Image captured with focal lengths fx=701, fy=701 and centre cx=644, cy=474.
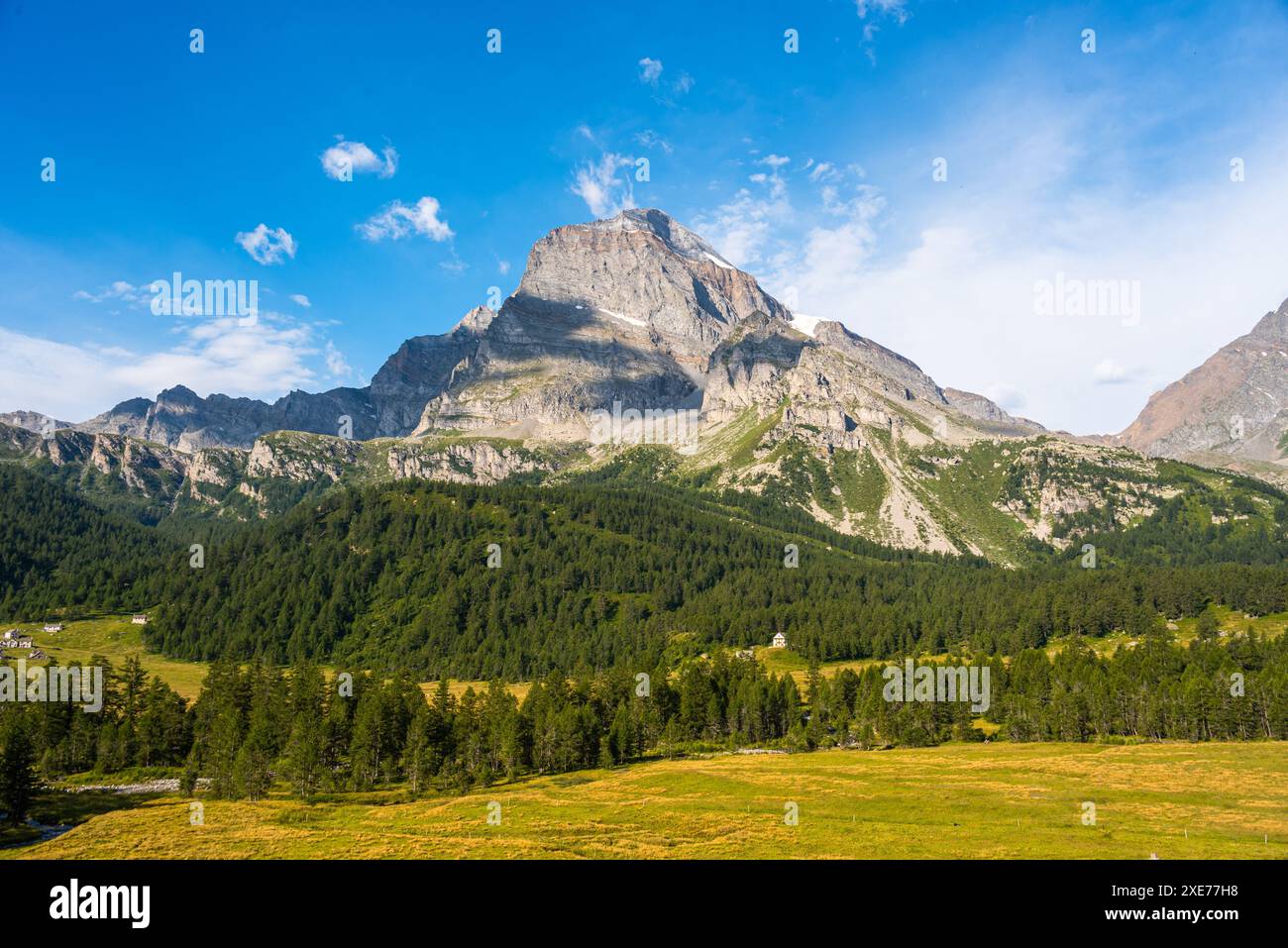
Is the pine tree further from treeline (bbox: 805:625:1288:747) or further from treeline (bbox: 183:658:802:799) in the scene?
treeline (bbox: 805:625:1288:747)

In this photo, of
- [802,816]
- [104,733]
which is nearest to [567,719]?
[802,816]

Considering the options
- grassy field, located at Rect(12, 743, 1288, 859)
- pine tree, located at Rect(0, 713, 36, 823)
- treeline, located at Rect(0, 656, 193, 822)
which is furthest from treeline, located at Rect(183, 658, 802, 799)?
pine tree, located at Rect(0, 713, 36, 823)

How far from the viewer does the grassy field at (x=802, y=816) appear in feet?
183

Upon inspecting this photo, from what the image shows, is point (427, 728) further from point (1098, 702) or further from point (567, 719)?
point (1098, 702)

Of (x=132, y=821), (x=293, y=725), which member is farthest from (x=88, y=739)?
(x=132, y=821)

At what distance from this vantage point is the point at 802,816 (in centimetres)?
6969

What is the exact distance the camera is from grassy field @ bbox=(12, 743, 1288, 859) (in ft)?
183

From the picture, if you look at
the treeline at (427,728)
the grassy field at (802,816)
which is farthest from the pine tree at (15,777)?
the treeline at (427,728)

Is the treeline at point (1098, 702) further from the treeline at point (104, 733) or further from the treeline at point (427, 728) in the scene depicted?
the treeline at point (104, 733)
